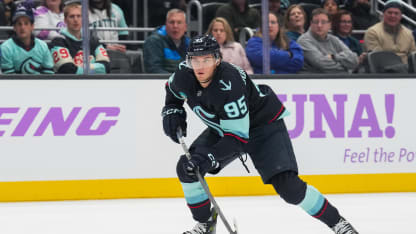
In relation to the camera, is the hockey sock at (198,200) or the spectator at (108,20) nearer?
the hockey sock at (198,200)

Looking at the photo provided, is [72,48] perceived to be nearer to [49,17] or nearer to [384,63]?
[49,17]

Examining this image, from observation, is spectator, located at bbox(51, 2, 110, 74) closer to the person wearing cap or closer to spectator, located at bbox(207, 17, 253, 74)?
spectator, located at bbox(207, 17, 253, 74)

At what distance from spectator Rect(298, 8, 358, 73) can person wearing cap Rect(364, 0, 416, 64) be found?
0.20 m

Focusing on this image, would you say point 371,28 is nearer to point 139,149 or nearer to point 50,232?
point 139,149

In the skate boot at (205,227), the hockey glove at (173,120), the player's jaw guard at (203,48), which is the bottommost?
the skate boot at (205,227)

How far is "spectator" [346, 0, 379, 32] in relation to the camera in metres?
5.66

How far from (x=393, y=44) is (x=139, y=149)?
7.05 ft

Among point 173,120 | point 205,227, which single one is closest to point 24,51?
point 173,120

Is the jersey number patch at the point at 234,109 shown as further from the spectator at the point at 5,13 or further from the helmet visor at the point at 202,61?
the spectator at the point at 5,13

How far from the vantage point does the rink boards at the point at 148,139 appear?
194 inches

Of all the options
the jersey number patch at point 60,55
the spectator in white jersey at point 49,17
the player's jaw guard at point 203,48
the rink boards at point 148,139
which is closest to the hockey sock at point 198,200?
the player's jaw guard at point 203,48

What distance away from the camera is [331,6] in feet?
18.8

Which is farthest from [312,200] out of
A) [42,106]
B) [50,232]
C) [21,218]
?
[42,106]

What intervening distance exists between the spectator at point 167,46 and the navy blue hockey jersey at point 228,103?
5.76 ft
